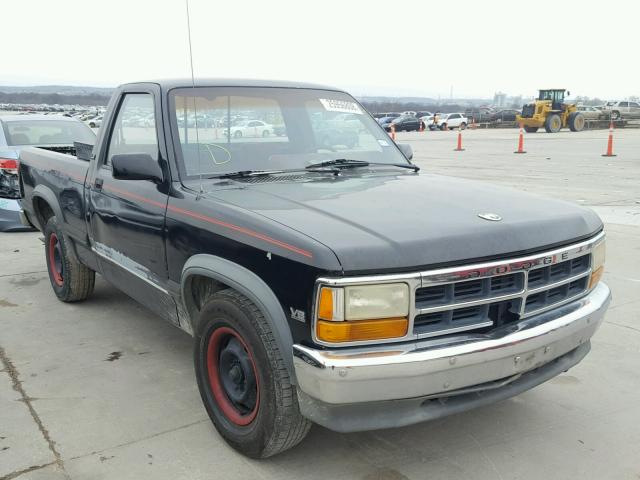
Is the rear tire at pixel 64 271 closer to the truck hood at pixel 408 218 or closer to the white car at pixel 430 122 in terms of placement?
the truck hood at pixel 408 218

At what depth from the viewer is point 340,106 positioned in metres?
4.26

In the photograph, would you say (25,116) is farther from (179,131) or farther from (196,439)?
(196,439)

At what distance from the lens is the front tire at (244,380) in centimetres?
261

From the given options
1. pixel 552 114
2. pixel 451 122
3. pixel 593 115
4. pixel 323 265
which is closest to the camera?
pixel 323 265

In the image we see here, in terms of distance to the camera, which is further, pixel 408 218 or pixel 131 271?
pixel 131 271

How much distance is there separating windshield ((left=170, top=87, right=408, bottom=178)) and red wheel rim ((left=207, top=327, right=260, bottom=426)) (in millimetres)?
960

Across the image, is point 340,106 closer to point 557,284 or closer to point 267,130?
point 267,130

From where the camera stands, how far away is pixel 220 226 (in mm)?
2895

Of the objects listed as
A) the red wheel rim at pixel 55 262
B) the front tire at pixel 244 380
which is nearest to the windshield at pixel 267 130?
the front tire at pixel 244 380

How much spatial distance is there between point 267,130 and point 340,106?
658 millimetres

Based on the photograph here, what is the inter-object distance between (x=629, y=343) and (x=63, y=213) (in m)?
4.32

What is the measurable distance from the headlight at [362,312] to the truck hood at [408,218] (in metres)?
0.09

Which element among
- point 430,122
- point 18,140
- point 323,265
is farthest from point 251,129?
point 430,122

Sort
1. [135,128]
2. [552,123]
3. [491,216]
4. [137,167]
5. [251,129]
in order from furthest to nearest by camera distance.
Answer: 1. [552,123]
2. [135,128]
3. [251,129]
4. [137,167]
5. [491,216]
